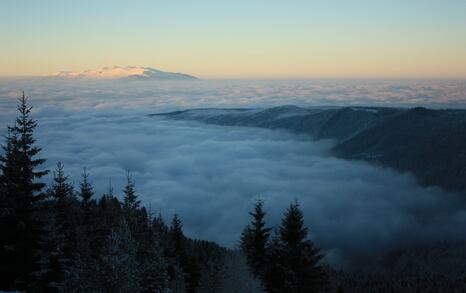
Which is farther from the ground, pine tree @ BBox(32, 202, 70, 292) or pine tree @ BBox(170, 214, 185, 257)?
pine tree @ BBox(32, 202, 70, 292)

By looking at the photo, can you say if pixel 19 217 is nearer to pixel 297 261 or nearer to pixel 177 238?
pixel 297 261

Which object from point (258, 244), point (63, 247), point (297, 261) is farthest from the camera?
point (258, 244)

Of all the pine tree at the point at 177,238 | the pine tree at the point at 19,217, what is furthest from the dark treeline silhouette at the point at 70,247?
the pine tree at the point at 177,238

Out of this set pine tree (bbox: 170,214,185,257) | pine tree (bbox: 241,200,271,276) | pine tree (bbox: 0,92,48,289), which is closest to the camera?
pine tree (bbox: 0,92,48,289)

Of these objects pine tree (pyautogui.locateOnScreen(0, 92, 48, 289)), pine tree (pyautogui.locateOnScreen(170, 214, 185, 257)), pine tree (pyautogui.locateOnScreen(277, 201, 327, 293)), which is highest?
pine tree (pyautogui.locateOnScreen(0, 92, 48, 289))

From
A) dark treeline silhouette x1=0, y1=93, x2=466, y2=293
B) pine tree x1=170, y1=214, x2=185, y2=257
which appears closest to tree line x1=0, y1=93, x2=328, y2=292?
dark treeline silhouette x1=0, y1=93, x2=466, y2=293

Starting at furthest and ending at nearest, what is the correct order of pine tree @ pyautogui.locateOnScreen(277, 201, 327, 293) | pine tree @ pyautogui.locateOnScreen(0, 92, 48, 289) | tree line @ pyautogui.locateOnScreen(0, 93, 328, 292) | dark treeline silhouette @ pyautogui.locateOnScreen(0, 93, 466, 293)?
pine tree @ pyautogui.locateOnScreen(277, 201, 327, 293)
pine tree @ pyautogui.locateOnScreen(0, 92, 48, 289)
dark treeline silhouette @ pyautogui.locateOnScreen(0, 93, 466, 293)
tree line @ pyautogui.locateOnScreen(0, 93, 328, 292)

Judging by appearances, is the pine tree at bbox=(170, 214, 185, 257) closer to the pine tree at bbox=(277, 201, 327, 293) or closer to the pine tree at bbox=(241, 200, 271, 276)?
the pine tree at bbox=(241, 200, 271, 276)

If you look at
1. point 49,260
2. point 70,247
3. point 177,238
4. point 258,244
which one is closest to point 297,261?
point 70,247

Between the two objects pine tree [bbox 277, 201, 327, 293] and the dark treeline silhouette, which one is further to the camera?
pine tree [bbox 277, 201, 327, 293]
